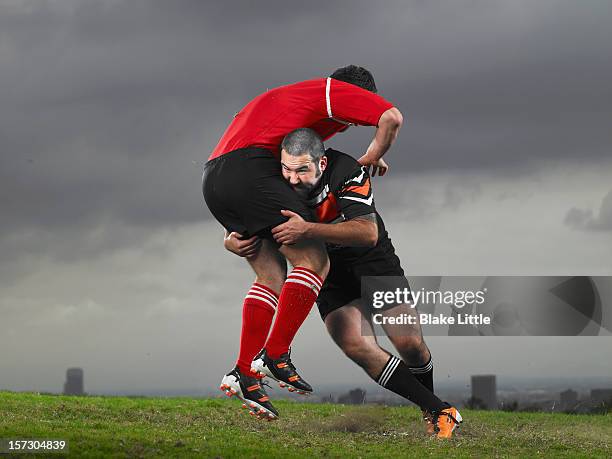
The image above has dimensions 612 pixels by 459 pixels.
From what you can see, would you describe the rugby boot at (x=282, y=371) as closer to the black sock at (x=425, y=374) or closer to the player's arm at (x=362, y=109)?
the player's arm at (x=362, y=109)

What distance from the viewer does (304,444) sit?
10.6 meters

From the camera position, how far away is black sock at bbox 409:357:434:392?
11438 mm

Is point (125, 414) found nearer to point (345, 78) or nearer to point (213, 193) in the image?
point (213, 193)

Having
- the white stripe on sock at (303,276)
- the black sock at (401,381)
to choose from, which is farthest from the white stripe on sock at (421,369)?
the white stripe on sock at (303,276)

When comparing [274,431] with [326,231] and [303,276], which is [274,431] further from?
[326,231]

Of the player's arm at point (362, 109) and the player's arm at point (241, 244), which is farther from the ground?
the player's arm at point (362, 109)

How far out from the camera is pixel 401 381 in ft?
34.7

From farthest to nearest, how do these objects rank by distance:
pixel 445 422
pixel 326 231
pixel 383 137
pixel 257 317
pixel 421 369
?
pixel 421 369 → pixel 445 422 → pixel 257 317 → pixel 383 137 → pixel 326 231

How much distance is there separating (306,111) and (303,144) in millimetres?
367

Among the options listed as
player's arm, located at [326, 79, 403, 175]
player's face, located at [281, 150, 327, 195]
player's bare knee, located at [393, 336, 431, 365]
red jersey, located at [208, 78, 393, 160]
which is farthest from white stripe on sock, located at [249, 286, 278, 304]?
player's bare knee, located at [393, 336, 431, 365]

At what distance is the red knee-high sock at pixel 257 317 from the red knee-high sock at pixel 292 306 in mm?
248

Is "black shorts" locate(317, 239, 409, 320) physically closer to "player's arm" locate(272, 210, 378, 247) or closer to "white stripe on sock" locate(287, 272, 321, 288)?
"white stripe on sock" locate(287, 272, 321, 288)

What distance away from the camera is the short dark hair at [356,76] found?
376 inches

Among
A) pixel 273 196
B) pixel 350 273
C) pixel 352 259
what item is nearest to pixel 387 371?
pixel 350 273
